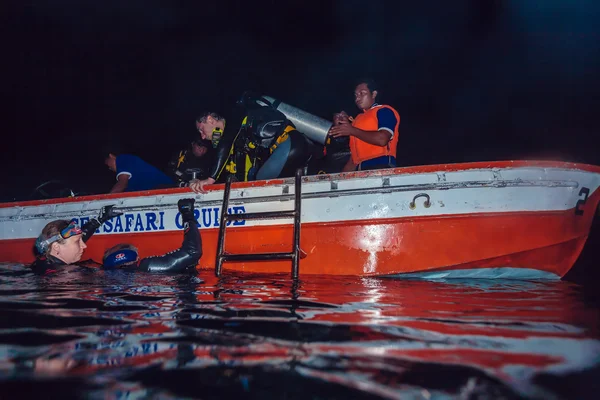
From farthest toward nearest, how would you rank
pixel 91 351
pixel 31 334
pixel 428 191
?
1. pixel 428 191
2. pixel 31 334
3. pixel 91 351

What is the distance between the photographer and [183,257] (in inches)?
189

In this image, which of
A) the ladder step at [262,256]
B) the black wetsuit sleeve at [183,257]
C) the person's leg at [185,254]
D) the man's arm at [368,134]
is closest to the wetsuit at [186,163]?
the person's leg at [185,254]

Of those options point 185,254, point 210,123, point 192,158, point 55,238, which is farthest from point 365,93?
point 55,238

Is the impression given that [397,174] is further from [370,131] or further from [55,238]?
[55,238]

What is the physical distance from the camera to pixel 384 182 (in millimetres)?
4629

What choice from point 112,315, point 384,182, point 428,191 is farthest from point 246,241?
point 112,315

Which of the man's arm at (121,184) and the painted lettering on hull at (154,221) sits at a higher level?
the man's arm at (121,184)

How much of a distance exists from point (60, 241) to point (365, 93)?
476 centimetres

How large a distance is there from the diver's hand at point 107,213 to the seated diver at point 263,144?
146 cm

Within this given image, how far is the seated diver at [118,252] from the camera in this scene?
15.4 ft

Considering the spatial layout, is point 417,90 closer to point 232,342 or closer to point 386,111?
point 386,111

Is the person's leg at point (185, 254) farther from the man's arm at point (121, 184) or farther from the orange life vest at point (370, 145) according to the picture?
the orange life vest at point (370, 145)

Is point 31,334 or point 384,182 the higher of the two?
point 384,182

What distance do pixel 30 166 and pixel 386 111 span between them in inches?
1135
